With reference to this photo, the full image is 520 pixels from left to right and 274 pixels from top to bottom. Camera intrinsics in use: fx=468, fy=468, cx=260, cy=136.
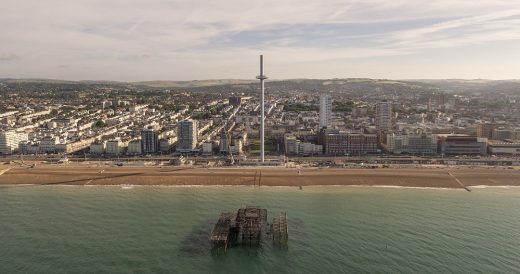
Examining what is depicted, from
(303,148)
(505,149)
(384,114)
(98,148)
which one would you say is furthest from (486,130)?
(98,148)

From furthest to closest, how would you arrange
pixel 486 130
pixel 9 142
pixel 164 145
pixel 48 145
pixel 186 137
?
pixel 486 130
pixel 164 145
pixel 48 145
pixel 9 142
pixel 186 137

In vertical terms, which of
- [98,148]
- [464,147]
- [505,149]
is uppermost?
[464,147]

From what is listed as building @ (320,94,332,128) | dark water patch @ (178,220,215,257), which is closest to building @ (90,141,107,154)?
dark water patch @ (178,220,215,257)

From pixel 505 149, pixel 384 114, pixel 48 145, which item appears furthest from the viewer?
pixel 384 114

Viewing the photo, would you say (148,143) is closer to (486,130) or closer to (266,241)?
(266,241)

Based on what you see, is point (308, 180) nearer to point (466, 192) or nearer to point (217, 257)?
point (466, 192)

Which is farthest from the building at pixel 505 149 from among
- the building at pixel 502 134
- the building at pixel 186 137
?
the building at pixel 186 137

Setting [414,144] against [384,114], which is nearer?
[414,144]

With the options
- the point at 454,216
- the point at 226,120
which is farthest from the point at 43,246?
the point at 226,120
